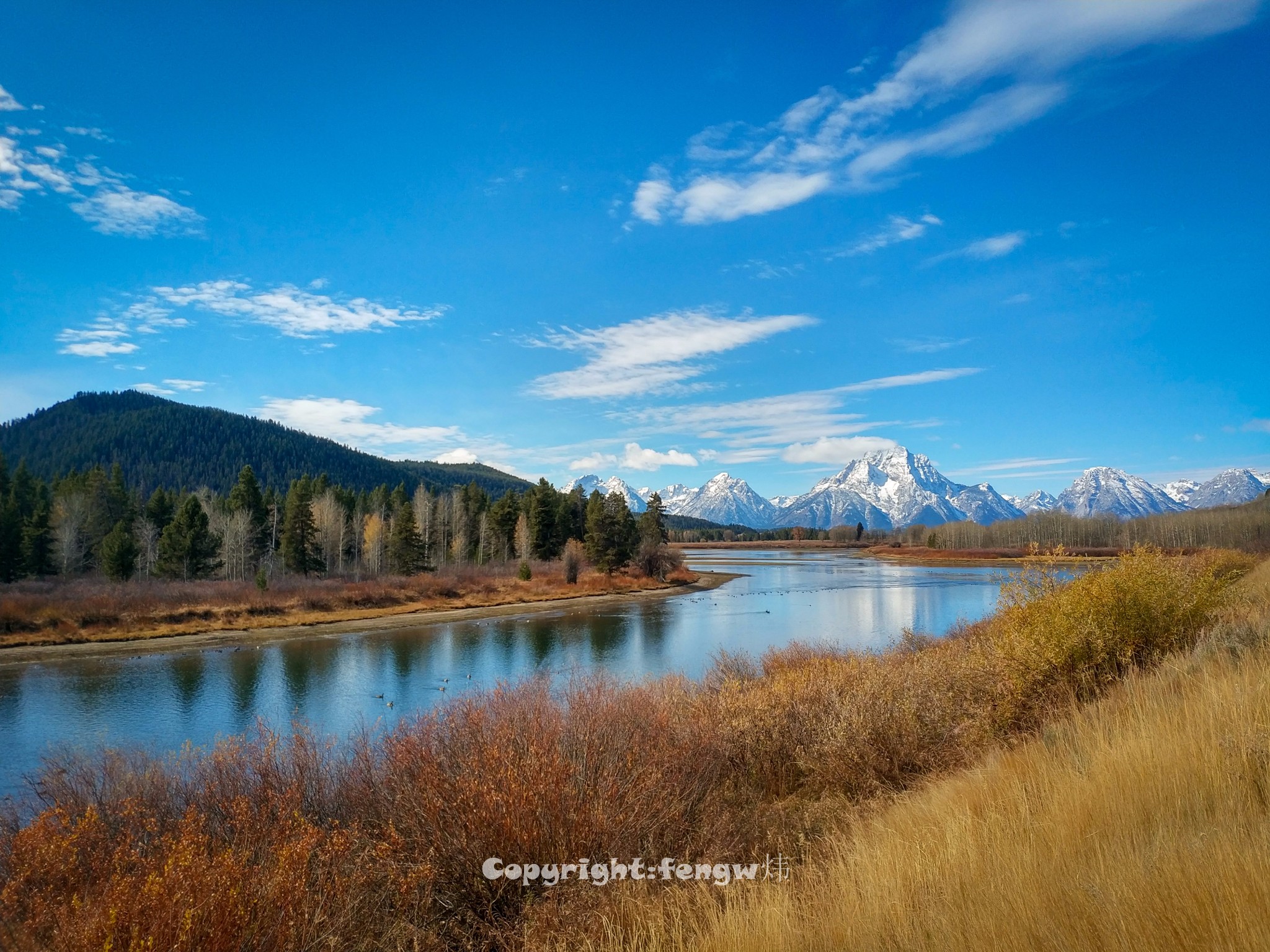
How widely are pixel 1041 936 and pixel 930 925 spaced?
70 cm

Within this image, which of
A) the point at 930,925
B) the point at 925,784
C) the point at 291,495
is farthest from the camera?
the point at 291,495

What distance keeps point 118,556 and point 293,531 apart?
42.3ft

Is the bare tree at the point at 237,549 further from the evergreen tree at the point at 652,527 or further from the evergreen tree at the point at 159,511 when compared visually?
the evergreen tree at the point at 652,527

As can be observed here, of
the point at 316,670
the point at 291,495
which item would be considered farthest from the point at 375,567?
the point at 316,670

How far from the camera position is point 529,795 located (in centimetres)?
680

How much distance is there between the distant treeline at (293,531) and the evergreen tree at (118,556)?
0.30 ft

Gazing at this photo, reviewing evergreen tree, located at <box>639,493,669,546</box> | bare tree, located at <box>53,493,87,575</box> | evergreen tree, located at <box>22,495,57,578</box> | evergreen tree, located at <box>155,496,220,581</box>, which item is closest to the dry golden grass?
evergreen tree, located at <box>155,496,220,581</box>

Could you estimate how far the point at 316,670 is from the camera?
1248 inches

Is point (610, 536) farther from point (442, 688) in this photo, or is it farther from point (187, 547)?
point (442, 688)

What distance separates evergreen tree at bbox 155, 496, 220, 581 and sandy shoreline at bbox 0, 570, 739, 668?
21.3m

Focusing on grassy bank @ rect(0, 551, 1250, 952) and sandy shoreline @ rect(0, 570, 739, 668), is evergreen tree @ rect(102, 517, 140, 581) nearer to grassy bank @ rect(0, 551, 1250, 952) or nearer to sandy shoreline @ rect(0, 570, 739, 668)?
sandy shoreline @ rect(0, 570, 739, 668)

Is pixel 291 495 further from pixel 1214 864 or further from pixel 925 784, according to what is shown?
pixel 1214 864

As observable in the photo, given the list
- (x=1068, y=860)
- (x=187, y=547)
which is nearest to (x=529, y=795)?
(x=1068, y=860)

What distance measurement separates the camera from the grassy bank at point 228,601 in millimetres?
38969
